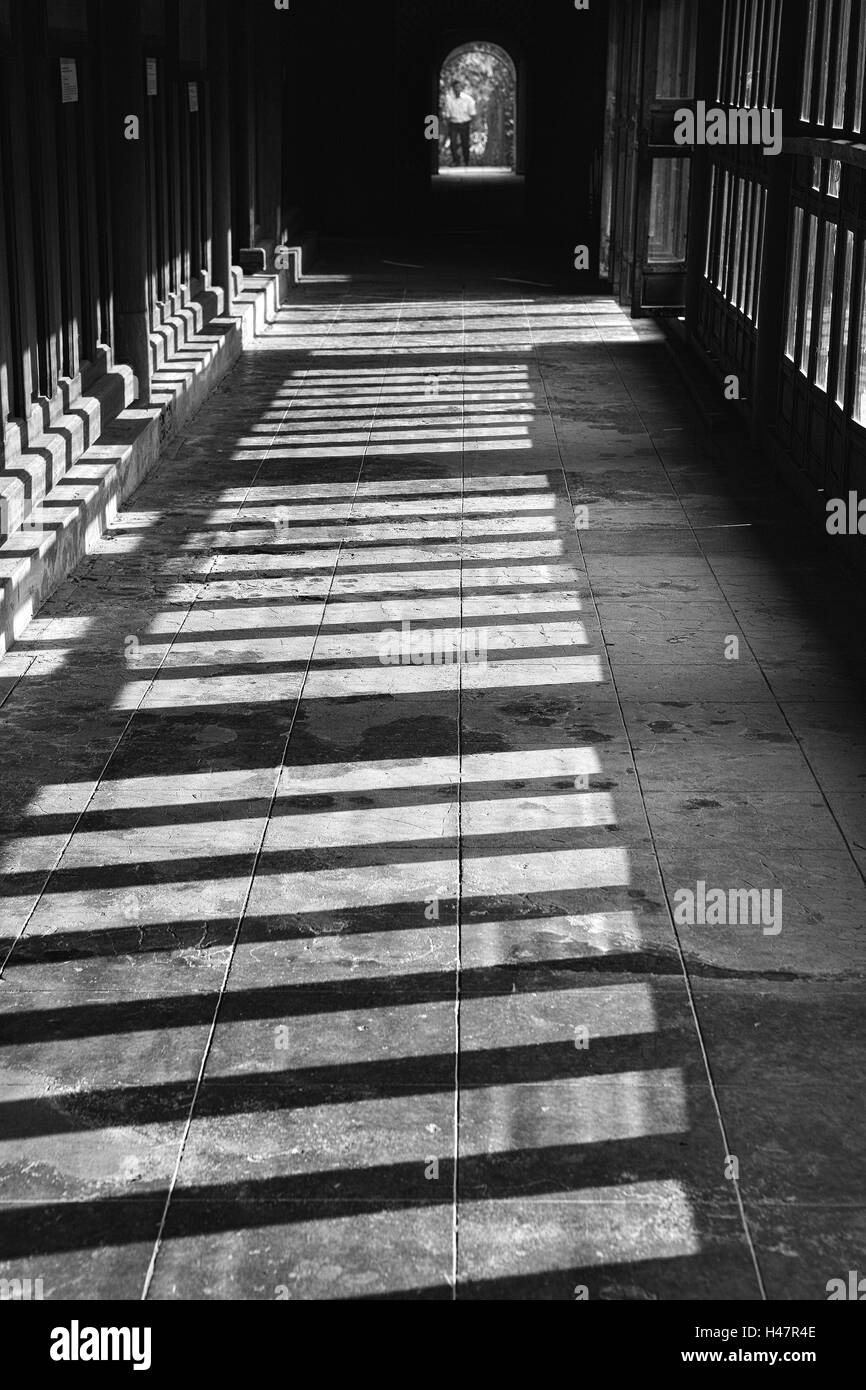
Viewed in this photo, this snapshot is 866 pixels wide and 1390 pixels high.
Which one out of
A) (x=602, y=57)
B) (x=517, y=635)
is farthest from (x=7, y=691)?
(x=602, y=57)

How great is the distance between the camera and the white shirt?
43.8 m

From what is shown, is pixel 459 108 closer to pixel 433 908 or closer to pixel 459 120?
pixel 459 120

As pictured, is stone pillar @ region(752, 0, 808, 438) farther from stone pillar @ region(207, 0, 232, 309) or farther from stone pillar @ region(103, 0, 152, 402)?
stone pillar @ region(207, 0, 232, 309)

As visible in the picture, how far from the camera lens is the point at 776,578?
905cm

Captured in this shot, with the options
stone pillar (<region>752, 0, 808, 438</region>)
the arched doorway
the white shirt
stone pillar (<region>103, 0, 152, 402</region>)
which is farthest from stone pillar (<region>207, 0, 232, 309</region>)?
the white shirt

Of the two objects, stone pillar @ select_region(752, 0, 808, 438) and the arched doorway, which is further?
the arched doorway

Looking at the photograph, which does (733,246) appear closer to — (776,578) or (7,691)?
(776,578)

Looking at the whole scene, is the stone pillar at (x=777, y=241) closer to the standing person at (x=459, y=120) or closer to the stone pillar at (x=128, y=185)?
the stone pillar at (x=128, y=185)

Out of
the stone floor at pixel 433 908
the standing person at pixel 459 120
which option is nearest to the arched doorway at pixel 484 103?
the standing person at pixel 459 120

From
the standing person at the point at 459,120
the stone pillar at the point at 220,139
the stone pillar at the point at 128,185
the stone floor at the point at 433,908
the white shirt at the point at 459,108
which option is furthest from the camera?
the white shirt at the point at 459,108

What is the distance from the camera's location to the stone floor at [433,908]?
Result: 3.80 meters

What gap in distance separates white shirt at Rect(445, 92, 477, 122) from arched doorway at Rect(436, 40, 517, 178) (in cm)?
13

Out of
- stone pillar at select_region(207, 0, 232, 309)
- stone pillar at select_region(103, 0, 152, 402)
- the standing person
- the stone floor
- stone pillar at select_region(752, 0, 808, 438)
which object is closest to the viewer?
the stone floor

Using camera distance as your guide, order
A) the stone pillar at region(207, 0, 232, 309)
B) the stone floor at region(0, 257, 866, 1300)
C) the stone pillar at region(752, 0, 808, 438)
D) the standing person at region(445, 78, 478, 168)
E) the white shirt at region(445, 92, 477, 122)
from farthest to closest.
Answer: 1. the white shirt at region(445, 92, 477, 122)
2. the standing person at region(445, 78, 478, 168)
3. the stone pillar at region(207, 0, 232, 309)
4. the stone pillar at region(752, 0, 808, 438)
5. the stone floor at region(0, 257, 866, 1300)
